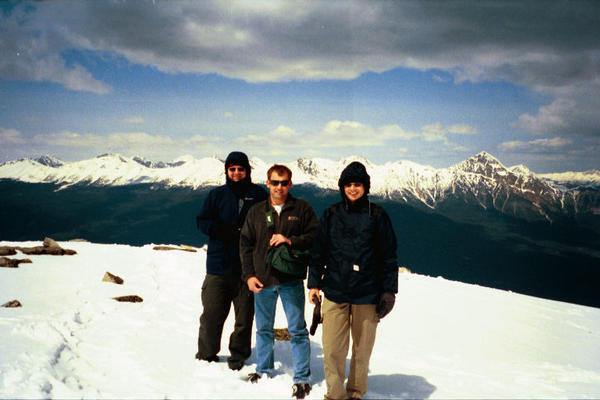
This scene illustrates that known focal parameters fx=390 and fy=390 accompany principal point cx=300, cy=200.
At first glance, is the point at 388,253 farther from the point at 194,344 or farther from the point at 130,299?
the point at 130,299

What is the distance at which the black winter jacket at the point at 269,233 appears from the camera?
497cm

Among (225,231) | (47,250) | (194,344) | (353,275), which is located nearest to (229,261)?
(225,231)

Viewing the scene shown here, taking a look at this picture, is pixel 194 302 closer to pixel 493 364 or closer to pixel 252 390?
pixel 252 390

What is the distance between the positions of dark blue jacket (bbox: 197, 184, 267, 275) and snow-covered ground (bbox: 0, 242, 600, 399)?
1.50m

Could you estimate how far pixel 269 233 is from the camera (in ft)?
16.6

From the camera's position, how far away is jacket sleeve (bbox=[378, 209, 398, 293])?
4.61m

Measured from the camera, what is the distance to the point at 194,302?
1033 cm

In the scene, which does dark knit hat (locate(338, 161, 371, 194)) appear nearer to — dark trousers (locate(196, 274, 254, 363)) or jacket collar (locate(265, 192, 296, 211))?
jacket collar (locate(265, 192, 296, 211))

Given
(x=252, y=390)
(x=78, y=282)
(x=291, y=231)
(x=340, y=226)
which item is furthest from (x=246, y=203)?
(x=78, y=282)

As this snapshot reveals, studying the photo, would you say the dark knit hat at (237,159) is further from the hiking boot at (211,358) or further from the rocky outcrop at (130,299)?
the rocky outcrop at (130,299)

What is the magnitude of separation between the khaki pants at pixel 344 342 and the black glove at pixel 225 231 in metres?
1.70

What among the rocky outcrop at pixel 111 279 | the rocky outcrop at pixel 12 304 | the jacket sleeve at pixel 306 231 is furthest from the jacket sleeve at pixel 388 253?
the rocky outcrop at pixel 111 279

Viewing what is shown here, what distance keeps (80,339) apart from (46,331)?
0.50 meters

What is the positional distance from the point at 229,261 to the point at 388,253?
7.65 ft
